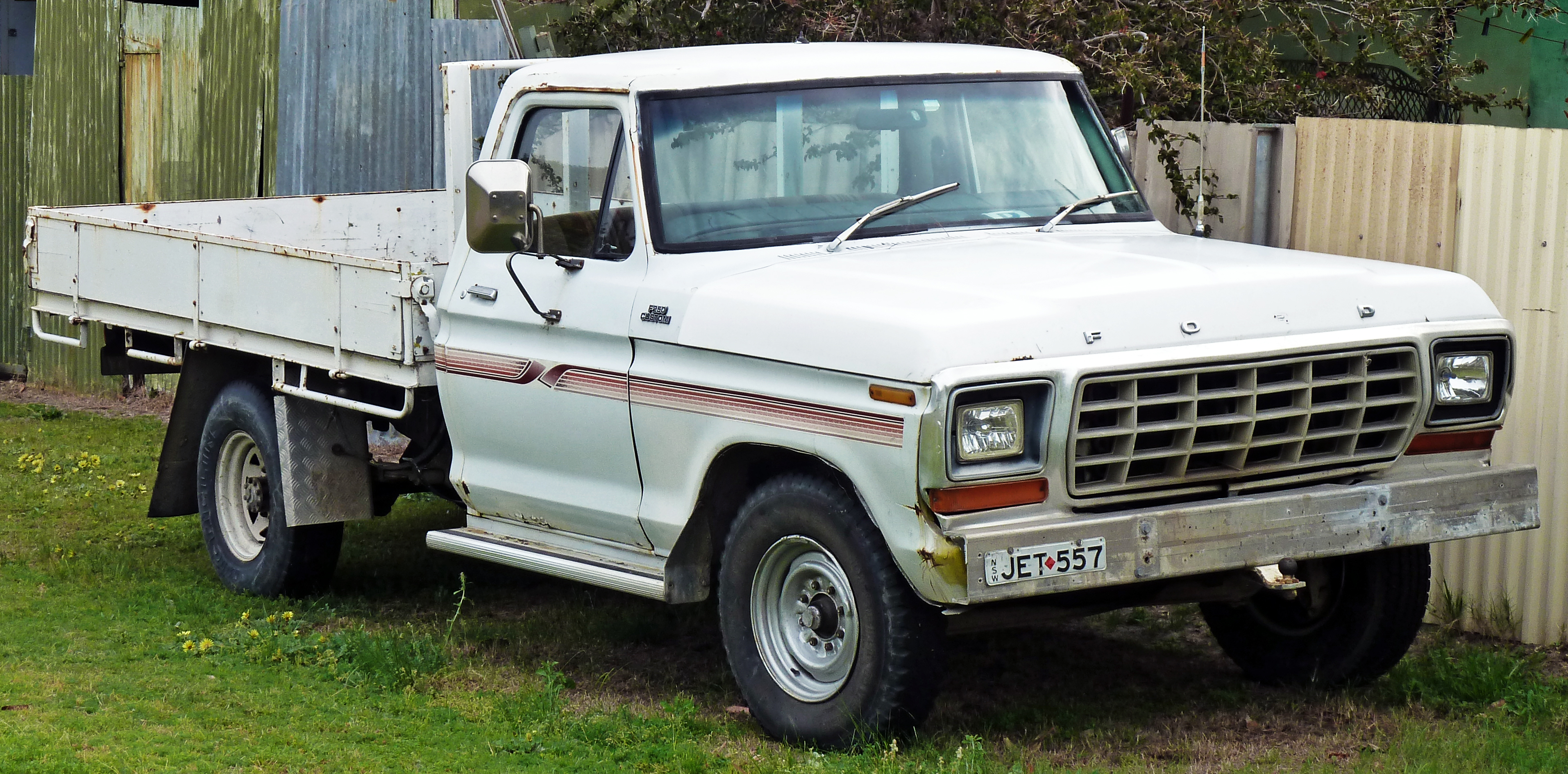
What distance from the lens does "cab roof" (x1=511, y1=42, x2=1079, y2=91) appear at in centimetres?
647

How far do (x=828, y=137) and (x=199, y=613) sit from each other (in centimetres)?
346

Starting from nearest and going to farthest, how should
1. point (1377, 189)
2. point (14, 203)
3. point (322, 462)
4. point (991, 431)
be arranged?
1. point (991, 431)
2. point (1377, 189)
3. point (322, 462)
4. point (14, 203)

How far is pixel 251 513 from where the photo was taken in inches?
335

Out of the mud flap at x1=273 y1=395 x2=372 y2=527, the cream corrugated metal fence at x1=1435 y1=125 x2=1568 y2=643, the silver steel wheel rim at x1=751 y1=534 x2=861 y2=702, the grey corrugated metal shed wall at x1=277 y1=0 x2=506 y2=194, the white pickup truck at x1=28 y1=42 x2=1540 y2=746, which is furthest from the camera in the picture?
the grey corrugated metal shed wall at x1=277 y1=0 x2=506 y2=194

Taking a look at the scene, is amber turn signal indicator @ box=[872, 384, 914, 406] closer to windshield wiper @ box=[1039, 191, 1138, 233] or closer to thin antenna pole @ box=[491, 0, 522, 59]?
windshield wiper @ box=[1039, 191, 1138, 233]

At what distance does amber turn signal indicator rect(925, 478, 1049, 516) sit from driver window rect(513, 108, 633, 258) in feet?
5.61

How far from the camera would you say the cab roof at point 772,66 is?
21.2 ft

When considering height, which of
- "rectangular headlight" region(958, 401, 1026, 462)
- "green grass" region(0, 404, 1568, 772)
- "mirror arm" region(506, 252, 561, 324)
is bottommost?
"green grass" region(0, 404, 1568, 772)

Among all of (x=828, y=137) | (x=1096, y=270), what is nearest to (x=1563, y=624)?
(x=1096, y=270)

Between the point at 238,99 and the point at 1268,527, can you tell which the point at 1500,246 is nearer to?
the point at 1268,527

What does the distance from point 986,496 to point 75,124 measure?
11.6 metres

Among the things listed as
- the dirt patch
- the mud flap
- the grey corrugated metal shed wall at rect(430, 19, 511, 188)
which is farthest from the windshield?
the dirt patch

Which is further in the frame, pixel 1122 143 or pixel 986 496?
pixel 1122 143

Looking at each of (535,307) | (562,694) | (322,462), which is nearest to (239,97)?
(322,462)
